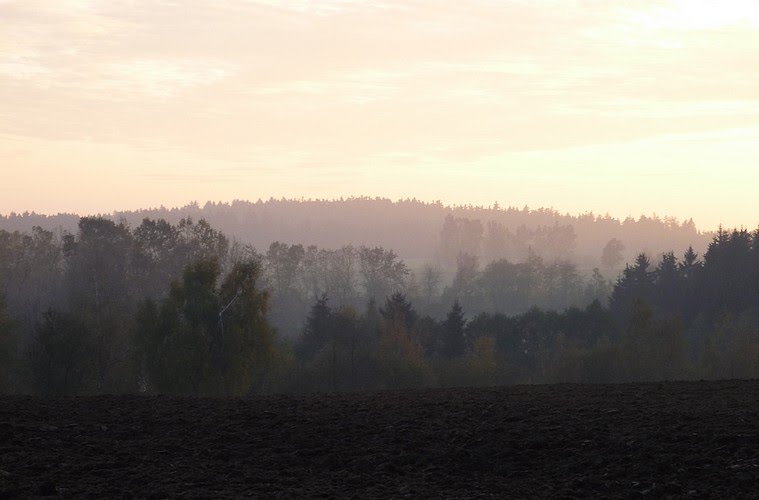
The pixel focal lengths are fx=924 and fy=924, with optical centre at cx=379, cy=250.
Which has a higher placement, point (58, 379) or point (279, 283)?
point (279, 283)

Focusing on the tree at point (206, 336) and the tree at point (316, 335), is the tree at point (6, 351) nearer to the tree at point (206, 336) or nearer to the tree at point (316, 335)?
the tree at point (206, 336)

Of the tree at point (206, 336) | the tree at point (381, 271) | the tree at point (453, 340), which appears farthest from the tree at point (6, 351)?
the tree at point (381, 271)

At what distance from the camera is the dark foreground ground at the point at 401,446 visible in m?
15.6

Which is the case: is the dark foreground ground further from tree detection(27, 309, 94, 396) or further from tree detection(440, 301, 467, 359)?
tree detection(440, 301, 467, 359)

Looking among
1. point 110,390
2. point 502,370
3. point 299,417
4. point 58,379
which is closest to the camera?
point 299,417

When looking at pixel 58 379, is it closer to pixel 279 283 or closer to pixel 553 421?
pixel 553 421

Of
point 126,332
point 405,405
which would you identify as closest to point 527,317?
point 126,332

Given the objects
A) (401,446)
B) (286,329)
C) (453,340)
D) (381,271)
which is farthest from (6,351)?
(381,271)

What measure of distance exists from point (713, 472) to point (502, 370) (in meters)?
51.5

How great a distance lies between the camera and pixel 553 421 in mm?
19688

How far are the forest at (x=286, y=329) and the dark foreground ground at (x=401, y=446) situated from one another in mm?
22086

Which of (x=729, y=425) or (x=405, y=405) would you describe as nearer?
(x=729, y=425)

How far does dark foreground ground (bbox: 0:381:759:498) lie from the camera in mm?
15578

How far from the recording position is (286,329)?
108m
